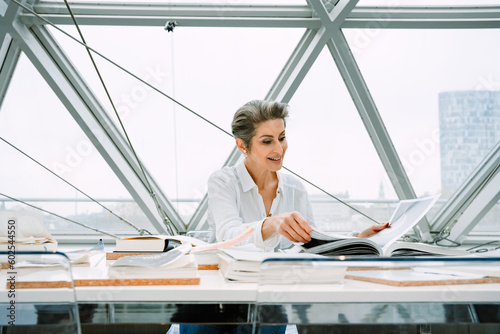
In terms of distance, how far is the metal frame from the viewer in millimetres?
3812

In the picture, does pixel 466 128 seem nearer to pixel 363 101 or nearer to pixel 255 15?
pixel 363 101

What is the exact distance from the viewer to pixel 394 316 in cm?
77

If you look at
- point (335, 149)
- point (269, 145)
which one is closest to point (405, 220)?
point (269, 145)

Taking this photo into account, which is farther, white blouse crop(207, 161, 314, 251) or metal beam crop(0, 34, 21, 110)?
metal beam crop(0, 34, 21, 110)

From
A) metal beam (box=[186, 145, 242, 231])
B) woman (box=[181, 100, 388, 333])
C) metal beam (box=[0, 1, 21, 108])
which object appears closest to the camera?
woman (box=[181, 100, 388, 333])

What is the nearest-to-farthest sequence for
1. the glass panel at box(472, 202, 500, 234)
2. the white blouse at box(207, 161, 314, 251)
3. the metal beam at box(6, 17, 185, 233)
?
the white blouse at box(207, 161, 314, 251), the metal beam at box(6, 17, 185, 233), the glass panel at box(472, 202, 500, 234)

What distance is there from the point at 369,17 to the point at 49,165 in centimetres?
326

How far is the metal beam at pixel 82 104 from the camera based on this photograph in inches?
153

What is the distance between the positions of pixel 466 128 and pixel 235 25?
2323 mm

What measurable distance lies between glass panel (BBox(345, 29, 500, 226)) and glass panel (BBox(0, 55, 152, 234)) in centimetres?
267

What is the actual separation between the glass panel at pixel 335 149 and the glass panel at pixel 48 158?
1.87 metres

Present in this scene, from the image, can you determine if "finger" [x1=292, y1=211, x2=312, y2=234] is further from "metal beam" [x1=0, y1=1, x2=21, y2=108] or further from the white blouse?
"metal beam" [x1=0, y1=1, x2=21, y2=108]

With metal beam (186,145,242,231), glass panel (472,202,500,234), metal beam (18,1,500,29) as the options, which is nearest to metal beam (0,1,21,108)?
metal beam (18,1,500,29)

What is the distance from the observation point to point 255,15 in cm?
395
